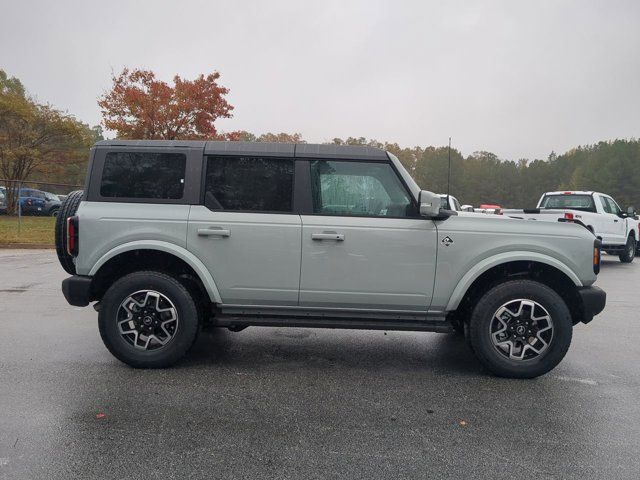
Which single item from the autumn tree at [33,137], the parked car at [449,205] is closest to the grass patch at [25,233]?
the autumn tree at [33,137]

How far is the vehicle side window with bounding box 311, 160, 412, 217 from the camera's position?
14.8 ft

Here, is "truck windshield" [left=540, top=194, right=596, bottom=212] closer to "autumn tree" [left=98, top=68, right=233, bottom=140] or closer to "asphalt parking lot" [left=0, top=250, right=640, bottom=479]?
"asphalt parking lot" [left=0, top=250, right=640, bottom=479]

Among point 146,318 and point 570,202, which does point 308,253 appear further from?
point 570,202

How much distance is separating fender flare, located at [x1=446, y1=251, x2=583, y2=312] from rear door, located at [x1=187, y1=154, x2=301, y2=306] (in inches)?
56.3

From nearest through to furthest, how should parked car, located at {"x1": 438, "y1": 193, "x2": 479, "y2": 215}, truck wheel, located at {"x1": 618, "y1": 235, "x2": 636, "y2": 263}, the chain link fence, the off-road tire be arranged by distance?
the off-road tire → parked car, located at {"x1": 438, "y1": 193, "x2": 479, "y2": 215} → truck wheel, located at {"x1": 618, "y1": 235, "x2": 636, "y2": 263} → the chain link fence

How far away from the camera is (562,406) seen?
3865 mm

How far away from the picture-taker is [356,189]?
4559 mm

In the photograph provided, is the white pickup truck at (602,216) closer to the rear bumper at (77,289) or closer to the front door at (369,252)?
the front door at (369,252)

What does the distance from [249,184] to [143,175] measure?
97 centimetres

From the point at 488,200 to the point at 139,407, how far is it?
81730 mm

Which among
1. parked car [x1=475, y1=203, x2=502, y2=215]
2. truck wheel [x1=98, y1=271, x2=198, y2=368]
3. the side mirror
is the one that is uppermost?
parked car [x1=475, y1=203, x2=502, y2=215]

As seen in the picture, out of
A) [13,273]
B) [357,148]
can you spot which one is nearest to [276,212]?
[357,148]

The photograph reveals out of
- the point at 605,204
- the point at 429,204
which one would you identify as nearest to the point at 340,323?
the point at 429,204

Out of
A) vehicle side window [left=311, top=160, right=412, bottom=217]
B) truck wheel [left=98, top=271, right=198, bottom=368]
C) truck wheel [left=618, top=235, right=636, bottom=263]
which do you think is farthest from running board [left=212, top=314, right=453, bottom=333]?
truck wheel [left=618, top=235, right=636, bottom=263]
